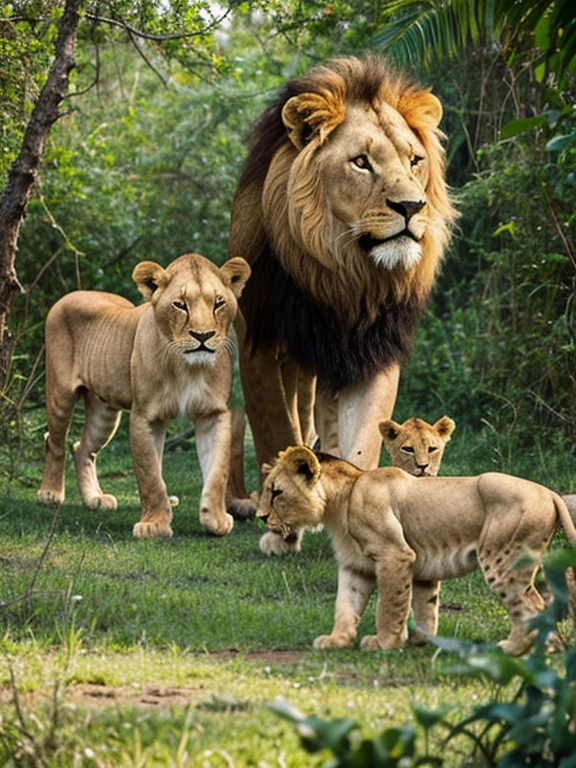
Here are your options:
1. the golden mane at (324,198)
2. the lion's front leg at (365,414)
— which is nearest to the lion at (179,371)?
the golden mane at (324,198)

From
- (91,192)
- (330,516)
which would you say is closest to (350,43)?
(91,192)

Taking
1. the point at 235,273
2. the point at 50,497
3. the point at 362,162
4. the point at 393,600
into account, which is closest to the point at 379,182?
the point at 362,162

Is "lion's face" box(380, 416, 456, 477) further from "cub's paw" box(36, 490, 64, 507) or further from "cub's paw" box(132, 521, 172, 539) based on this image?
"cub's paw" box(36, 490, 64, 507)

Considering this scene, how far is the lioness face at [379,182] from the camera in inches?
235

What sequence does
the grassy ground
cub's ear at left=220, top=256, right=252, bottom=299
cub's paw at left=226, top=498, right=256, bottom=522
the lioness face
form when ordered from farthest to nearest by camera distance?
cub's paw at left=226, top=498, right=256, bottom=522 < cub's ear at left=220, top=256, right=252, bottom=299 < the lioness face < the grassy ground

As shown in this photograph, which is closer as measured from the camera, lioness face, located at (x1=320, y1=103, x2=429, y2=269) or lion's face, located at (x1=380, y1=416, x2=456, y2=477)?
lion's face, located at (x1=380, y1=416, x2=456, y2=477)

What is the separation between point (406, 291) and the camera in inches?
253

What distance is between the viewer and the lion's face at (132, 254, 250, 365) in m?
6.52

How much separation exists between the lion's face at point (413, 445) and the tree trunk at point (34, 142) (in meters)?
2.02

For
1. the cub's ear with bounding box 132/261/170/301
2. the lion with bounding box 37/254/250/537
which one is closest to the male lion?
the lion with bounding box 37/254/250/537

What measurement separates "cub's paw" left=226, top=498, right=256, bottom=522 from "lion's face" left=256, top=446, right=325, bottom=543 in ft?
8.79

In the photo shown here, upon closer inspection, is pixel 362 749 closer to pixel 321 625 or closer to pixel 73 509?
pixel 321 625

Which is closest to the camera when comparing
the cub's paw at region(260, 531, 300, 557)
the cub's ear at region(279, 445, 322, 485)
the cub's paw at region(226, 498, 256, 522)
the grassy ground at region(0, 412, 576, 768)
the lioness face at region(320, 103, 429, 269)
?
the grassy ground at region(0, 412, 576, 768)

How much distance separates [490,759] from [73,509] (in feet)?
14.9
